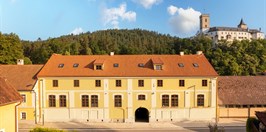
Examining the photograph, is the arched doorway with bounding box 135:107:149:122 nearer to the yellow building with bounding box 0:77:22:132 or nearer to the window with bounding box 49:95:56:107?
the window with bounding box 49:95:56:107

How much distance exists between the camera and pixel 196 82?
108 ft

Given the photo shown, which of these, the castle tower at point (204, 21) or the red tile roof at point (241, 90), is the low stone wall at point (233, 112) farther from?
the castle tower at point (204, 21)

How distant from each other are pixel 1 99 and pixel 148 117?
21731mm

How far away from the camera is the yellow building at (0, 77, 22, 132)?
1454cm

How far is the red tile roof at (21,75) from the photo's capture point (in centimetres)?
3294

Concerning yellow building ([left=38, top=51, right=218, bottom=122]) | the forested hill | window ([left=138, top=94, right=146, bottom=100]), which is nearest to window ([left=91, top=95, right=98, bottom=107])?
yellow building ([left=38, top=51, right=218, bottom=122])

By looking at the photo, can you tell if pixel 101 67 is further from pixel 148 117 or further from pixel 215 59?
pixel 215 59

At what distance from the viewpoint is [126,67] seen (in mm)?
34156

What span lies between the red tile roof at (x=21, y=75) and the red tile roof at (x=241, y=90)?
24525mm

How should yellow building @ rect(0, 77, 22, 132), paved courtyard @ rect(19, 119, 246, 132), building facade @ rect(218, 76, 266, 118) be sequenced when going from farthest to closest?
1. building facade @ rect(218, 76, 266, 118)
2. paved courtyard @ rect(19, 119, 246, 132)
3. yellow building @ rect(0, 77, 22, 132)

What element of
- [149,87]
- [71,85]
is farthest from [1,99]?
[149,87]

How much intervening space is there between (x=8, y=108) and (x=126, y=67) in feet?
66.5

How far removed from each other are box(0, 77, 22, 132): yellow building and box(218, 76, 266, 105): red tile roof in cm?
2575

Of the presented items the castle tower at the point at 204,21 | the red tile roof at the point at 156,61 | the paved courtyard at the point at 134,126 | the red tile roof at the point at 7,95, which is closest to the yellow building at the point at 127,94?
the red tile roof at the point at 156,61
